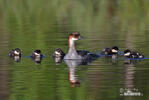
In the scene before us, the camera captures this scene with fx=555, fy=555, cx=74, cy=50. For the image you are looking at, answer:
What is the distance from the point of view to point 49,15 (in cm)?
3534

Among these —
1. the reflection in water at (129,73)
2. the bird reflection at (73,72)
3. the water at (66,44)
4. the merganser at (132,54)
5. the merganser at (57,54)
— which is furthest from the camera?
the merganser at (57,54)

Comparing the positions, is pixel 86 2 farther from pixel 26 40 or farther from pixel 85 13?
pixel 26 40

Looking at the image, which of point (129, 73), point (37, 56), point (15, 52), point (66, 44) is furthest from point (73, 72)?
point (66, 44)

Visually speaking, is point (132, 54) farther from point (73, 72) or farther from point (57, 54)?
point (73, 72)

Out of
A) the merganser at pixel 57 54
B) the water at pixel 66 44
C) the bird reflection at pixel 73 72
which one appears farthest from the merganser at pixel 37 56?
the bird reflection at pixel 73 72

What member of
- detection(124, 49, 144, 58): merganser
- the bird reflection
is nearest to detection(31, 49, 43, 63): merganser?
the bird reflection

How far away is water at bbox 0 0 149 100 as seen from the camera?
45.1 feet

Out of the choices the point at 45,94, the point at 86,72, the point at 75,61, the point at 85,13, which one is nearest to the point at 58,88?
the point at 45,94

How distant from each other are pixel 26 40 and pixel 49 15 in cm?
1185

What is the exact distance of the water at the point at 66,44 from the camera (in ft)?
45.1

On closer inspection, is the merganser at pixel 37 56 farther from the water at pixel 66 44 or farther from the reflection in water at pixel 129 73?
the reflection in water at pixel 129 73

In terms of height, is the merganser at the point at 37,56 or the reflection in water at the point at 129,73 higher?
the merganser at the point at 37,56

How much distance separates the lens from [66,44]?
22641 millimetres

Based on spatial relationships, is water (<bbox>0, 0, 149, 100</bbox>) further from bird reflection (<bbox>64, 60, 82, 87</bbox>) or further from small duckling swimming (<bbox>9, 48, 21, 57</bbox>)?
small duckling swimming (<bbox>9, 48, 21, 57</bbox>)
